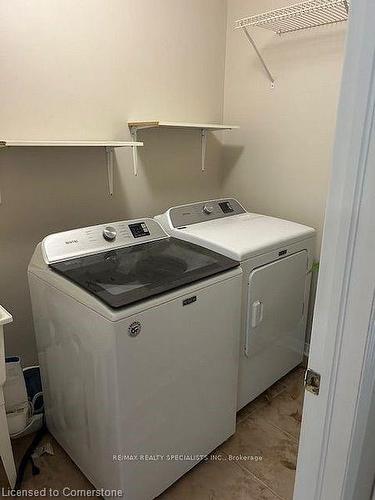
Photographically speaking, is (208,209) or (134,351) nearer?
(134,351)

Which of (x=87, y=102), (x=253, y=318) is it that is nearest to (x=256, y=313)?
(x=253, y=318)

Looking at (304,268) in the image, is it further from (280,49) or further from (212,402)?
(280,49)

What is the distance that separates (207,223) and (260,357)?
81 cm

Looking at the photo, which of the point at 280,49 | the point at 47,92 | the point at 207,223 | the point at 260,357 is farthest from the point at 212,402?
the point at 280,49

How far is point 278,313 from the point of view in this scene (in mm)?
2010

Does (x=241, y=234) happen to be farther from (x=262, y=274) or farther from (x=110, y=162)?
(x=110, y=162)

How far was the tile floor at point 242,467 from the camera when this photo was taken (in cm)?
163

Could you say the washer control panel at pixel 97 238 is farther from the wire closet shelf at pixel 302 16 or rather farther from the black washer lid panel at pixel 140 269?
the wire closet shelf at pixel 302 16

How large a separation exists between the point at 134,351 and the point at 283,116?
70.9 inches

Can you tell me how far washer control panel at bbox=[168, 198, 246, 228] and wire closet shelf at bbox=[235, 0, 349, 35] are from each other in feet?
3.36

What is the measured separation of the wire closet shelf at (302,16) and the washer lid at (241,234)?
1.10 meters

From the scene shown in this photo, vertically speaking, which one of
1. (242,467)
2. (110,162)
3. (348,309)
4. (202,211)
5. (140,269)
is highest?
(110,162)

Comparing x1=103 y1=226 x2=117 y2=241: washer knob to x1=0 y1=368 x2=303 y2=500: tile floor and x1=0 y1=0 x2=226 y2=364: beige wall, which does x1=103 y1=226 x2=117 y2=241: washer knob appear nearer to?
x1=0 y1=0 x2=226 y2=364: beige wall

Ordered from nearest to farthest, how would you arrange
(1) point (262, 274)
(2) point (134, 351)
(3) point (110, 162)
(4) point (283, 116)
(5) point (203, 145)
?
(2) point (134, 351) < (1) point (262, 274) < (3) point (110, 162) < (4) point (283, 116) < (5) point (203, 145)
